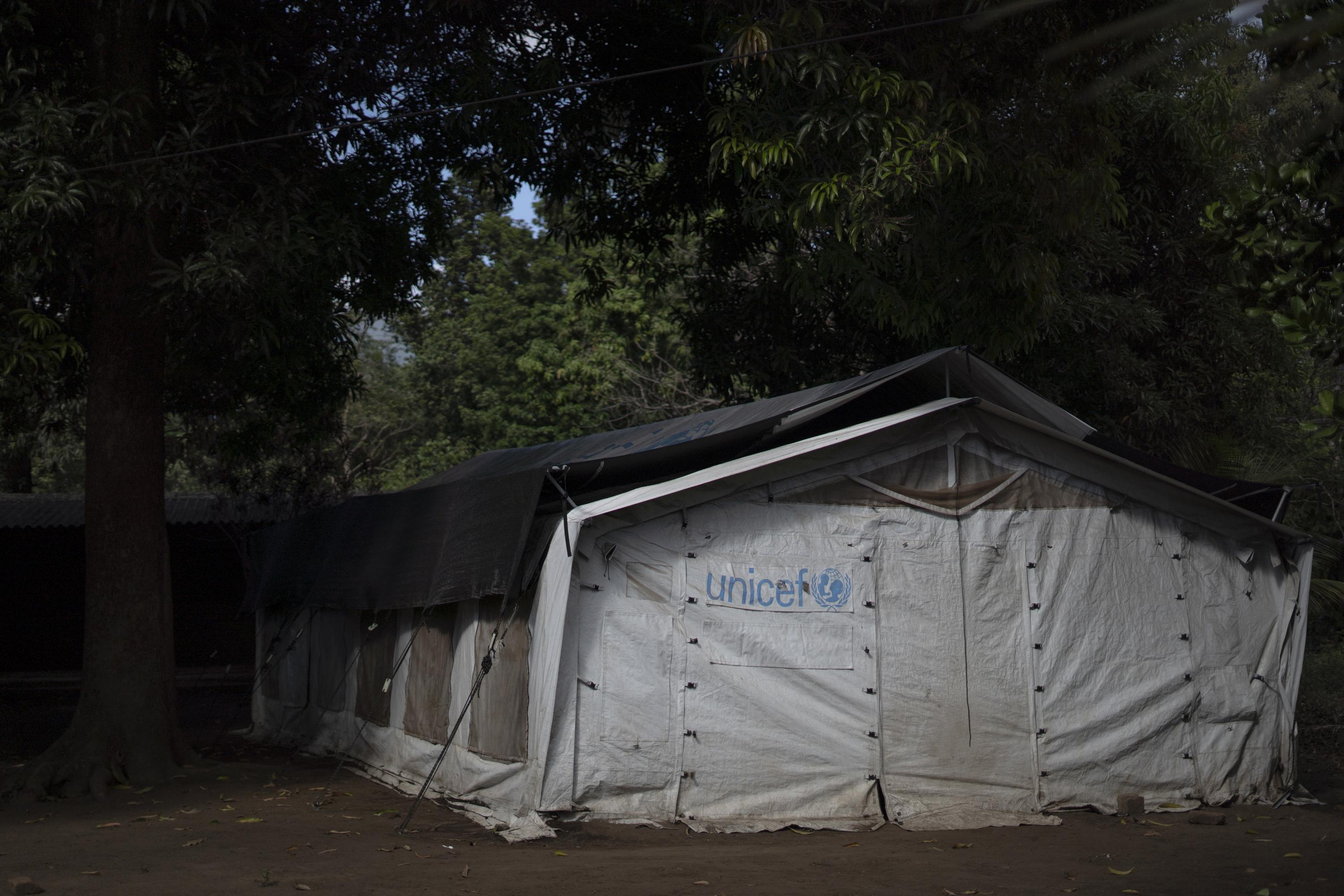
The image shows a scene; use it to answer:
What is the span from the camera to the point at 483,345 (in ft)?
85.4

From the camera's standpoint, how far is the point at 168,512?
20.0 meters

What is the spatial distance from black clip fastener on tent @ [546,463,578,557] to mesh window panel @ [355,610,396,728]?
10.4 feet

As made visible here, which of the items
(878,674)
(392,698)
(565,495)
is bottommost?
(392,698)

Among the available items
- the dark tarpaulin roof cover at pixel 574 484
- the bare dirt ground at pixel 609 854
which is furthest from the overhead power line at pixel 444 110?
the bare dirt ground at pixel 609 854

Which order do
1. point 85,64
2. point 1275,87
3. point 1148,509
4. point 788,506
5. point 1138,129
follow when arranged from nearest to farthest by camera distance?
point 1275,87 → point 788,506 → point 1148,509 → point 85,64 → point 1138,129

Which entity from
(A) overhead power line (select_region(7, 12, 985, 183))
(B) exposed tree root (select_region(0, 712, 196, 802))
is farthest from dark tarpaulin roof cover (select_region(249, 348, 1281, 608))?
(A) overhead power line (select_region(7, 12, 985, 183))

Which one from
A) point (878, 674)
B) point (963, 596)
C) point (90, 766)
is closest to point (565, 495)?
point (878, 674)

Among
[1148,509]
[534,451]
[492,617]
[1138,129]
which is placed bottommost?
[492,617]

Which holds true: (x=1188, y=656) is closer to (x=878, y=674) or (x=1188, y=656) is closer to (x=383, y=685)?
(x=878, y=674)

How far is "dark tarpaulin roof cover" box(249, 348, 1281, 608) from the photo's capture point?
7656 millimetres

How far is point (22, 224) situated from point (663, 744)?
5552mm

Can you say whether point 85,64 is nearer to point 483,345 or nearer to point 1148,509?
point 1148,509

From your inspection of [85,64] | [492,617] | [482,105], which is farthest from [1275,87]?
[85,64]

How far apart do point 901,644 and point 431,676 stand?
363 cm
